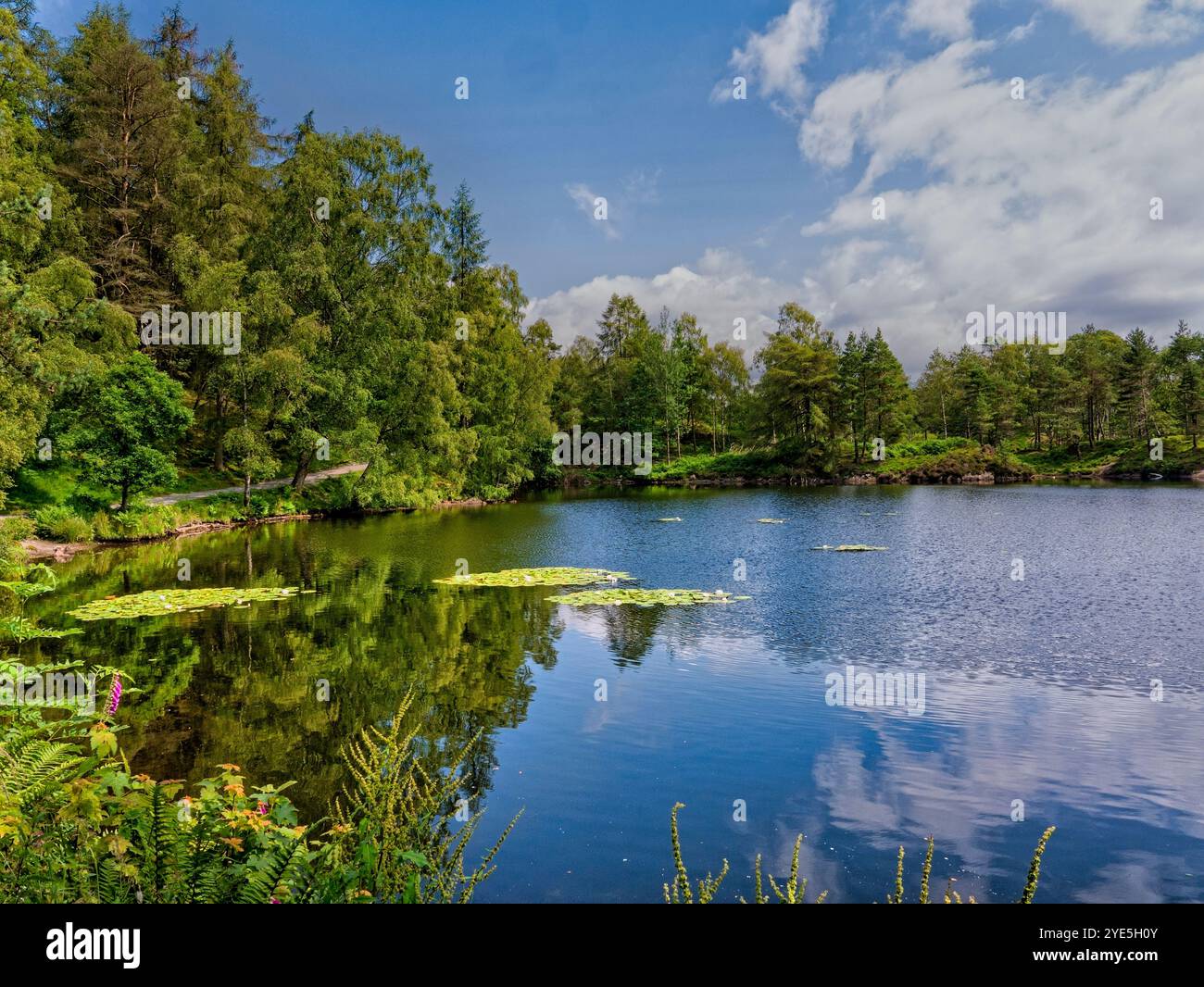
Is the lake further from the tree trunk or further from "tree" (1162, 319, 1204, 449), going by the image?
"tree" (1162, 319, 1204, 449)

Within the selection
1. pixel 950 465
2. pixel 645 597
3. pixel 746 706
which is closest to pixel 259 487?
pixel 645 597

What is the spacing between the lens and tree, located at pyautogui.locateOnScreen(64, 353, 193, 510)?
1258 inches

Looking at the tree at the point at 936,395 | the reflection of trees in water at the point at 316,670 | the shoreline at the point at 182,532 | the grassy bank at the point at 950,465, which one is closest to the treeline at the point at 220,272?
the shoreline at the point at 182,532

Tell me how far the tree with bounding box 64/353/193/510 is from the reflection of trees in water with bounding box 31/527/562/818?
8956 mm

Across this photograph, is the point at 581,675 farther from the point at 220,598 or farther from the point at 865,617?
the point at 220,598

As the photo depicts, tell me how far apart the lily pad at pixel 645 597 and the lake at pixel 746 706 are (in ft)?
2.06

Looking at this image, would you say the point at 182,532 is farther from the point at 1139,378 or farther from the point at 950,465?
the point at 1139,378

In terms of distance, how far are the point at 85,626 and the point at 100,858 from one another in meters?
15.8

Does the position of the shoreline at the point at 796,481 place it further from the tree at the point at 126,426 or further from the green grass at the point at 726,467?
the tree at the point at 126,426

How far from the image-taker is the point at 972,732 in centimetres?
1124

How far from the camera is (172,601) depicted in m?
20.4

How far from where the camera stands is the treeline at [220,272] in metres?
33.8

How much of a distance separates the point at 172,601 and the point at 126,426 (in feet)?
51.3
